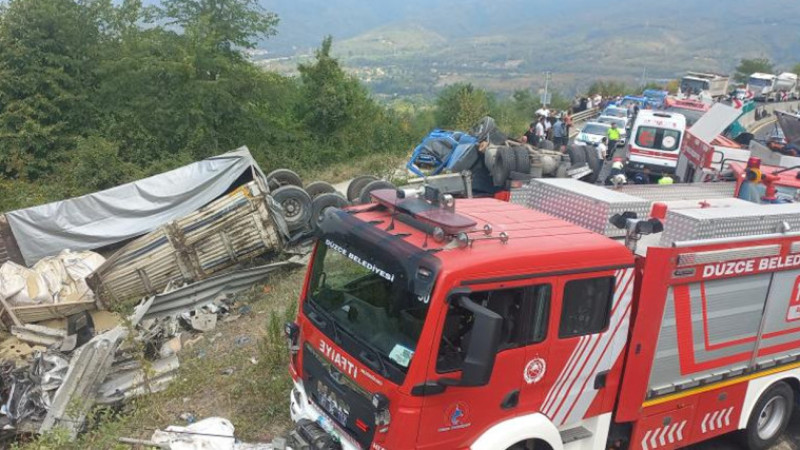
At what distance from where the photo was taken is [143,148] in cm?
1869

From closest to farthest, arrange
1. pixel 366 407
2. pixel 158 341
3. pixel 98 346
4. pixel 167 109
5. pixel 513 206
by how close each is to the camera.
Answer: pixel 366 407 → pixel 513 206 → pixel 98 346 → pixel 158 341 → pixel 167 109

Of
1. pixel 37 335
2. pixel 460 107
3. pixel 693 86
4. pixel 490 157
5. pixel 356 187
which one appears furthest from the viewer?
pixel 693 86

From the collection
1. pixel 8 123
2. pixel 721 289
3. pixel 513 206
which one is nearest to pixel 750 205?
pixel 721 289

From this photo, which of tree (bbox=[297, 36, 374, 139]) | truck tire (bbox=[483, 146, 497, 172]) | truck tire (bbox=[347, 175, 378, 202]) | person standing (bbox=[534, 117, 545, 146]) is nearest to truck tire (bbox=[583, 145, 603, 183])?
truck tire (bbox=[483, 146, 497, 172])

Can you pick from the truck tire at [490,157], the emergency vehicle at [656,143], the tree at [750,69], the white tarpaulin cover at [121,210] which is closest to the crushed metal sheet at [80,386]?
the white tarpaulin cover at [121,210]

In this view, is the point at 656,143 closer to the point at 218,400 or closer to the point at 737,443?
the point at 737,443

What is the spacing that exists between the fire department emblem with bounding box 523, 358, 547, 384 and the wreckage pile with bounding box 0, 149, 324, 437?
4.17 m

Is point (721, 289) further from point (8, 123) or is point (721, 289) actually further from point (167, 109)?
point (8, 123)

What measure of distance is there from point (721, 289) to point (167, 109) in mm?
17399

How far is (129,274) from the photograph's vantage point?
10289mm

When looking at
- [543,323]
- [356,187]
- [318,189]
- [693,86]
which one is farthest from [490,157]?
[693,86]

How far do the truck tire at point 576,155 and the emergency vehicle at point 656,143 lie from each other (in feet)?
15.9

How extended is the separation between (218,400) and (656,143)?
15063 mm

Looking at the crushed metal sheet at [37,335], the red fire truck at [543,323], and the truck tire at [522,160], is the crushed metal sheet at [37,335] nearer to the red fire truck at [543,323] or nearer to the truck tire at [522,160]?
the red fire truck at [543,323]
